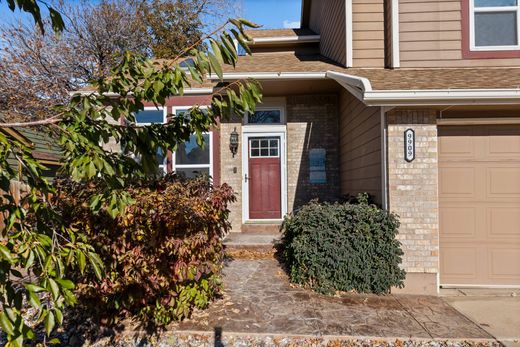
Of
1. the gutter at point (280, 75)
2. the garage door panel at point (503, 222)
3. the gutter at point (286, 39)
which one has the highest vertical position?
the gutter at point (286, 39)

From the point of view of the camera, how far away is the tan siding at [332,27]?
7316 mm

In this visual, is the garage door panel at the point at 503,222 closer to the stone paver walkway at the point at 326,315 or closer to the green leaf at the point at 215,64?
the stone paver walkway at the point at 326,315

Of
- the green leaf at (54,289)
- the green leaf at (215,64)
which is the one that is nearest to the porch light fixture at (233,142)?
the green leaf at (215,64)

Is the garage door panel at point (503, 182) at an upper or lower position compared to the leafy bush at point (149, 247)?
upper

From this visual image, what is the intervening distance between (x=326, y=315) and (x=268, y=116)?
557 cm

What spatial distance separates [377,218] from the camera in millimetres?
5043

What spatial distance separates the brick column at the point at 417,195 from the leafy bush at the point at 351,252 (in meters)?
0.20

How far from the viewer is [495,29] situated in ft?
20.2

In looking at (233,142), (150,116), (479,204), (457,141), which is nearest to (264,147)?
(233,142)

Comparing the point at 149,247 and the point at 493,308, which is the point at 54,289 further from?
the point at 493,308

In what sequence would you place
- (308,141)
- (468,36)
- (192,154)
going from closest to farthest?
(468,36) → (308,141) → (192,154)

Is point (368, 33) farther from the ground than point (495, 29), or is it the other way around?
point (368, 33)

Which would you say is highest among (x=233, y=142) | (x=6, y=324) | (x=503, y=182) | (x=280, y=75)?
(x=280, y=75)

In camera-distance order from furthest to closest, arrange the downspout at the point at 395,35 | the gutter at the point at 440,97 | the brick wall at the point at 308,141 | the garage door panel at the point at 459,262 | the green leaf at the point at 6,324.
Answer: the brick wall at the point at 308,141, the downspout at the point at 395,35, the garage door panel at the point at 459,262, the gutter at the point at 440,97, the green leaf at the point at 6,324
